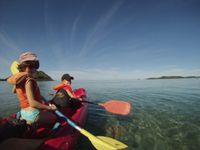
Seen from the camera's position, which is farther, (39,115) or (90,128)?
(90,128)

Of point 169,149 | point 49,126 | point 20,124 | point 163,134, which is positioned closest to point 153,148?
point 169,149

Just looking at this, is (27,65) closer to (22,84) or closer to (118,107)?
(22,84)

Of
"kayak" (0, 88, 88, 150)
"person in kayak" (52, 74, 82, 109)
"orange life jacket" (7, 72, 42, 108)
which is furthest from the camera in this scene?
"person in kayak" (52, 74, 82, 109)

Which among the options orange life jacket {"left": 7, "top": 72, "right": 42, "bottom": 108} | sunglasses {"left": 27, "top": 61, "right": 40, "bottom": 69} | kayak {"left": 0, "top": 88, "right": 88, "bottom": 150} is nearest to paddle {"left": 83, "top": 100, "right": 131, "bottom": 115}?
kayak {"left": 0, "top": 88, "right": 88, "bottom": 150}

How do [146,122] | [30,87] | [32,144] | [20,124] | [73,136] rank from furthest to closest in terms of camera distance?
[146,122], [73,136], [20,124], [30,87], [32,144]

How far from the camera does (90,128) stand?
21.2 ft

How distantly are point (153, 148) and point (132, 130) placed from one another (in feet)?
4.77

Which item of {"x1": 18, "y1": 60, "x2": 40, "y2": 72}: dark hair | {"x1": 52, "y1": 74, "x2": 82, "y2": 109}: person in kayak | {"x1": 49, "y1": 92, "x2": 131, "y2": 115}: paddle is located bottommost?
{"x1": 49, "y1": 92, "x2": 131, "y2": 115}: paddle

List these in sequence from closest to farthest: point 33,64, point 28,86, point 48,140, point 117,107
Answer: point 28,86 < point 33,64 < point 48,140 < point 117,107

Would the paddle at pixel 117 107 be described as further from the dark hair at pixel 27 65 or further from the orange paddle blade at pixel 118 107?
the dark hair at pixel 27 65

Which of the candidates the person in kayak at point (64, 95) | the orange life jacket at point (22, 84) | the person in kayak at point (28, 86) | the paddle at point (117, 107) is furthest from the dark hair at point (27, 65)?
the paddle at point (117, 107)

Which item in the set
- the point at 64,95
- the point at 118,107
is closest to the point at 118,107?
the point at 118,107

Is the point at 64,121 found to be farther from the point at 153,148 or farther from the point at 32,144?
the point at 153,148

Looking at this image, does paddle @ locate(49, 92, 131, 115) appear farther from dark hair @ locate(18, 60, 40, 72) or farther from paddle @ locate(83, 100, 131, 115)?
dark hair @ locate(18, 60, 40, 72)
